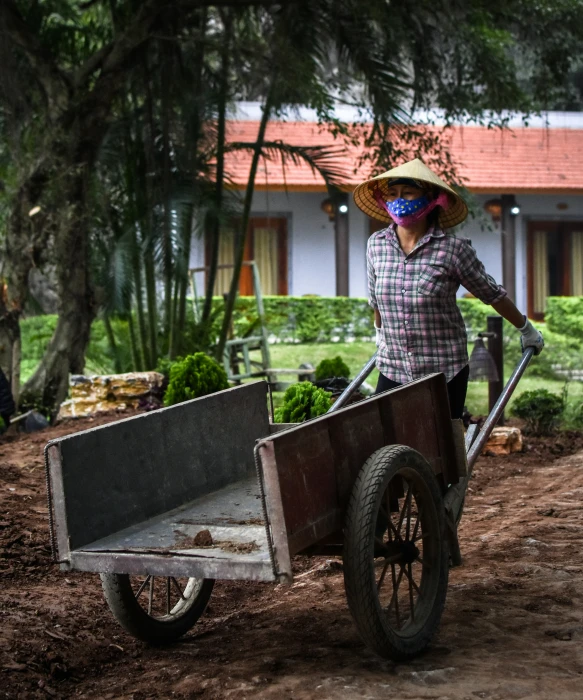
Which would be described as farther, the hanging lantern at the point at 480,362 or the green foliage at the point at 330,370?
the green foliage at the point at 330,370

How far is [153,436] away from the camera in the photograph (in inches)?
164

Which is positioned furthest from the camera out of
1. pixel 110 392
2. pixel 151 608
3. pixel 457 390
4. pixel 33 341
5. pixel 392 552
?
pixel 33 341

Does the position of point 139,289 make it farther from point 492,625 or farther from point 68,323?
point 492,625

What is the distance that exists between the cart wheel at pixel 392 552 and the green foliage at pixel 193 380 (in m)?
4.94

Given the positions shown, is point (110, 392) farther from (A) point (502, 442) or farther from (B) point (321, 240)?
(B) point (321, 240)

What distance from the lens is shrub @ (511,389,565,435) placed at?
10.2 meters

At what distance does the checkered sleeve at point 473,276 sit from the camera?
4531mm

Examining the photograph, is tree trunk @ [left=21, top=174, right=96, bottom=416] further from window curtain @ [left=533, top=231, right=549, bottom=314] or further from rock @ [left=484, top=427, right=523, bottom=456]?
window curtain @ [left=533, top=231, right=549, bottom=314]

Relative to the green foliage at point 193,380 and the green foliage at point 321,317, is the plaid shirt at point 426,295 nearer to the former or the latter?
the green foliage at point 193,380

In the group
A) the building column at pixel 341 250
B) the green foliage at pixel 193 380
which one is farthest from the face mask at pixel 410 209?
the building column at pixel 341 250

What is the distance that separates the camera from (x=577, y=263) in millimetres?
22047

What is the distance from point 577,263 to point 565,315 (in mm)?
4358

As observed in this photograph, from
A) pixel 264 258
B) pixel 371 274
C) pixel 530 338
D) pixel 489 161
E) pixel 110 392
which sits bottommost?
pixel 110 392

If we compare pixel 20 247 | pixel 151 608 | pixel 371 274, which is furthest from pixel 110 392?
pixel 151 608
